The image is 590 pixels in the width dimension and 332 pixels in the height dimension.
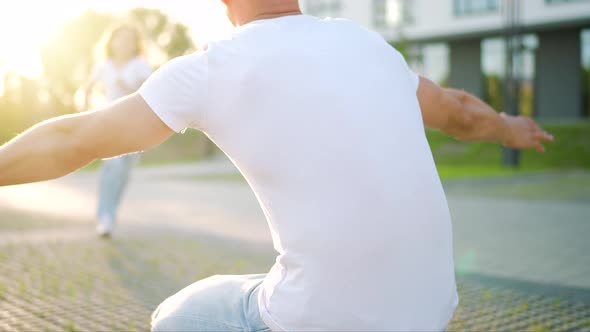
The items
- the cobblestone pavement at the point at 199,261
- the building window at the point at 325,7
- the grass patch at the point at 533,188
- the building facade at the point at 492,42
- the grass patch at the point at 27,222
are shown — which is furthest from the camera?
the building window at the point at 325,7

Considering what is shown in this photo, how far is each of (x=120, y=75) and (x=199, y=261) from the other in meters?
2.38

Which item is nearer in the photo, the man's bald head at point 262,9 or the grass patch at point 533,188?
the man's bald head at point 262,9

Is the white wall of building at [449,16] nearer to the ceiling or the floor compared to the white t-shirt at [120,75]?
nearer to the floor

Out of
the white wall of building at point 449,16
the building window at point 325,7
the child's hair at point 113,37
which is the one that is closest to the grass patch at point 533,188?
the child's hair at point 113,37

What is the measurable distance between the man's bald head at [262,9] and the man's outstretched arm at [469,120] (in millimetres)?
440

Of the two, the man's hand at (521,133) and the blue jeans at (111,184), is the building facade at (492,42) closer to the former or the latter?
the blue jeans at (111,184)

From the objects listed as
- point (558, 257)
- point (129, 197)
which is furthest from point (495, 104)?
point (558, 257)

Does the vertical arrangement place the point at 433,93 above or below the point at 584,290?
above

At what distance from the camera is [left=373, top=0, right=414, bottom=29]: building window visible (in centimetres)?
3438

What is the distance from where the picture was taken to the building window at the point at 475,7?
1225 inches

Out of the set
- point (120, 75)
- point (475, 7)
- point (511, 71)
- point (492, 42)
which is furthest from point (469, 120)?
point (492, 42)

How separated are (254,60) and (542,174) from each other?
1706 cm

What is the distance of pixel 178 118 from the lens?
1.48 meters

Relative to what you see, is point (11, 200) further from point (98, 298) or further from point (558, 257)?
point (558, 257)
